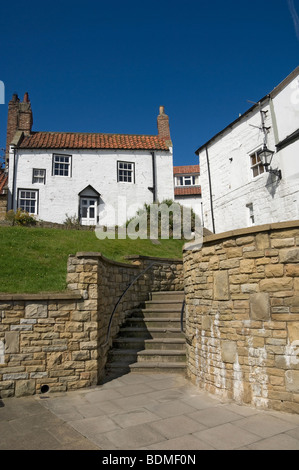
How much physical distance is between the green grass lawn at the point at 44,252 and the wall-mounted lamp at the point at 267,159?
16.8ft

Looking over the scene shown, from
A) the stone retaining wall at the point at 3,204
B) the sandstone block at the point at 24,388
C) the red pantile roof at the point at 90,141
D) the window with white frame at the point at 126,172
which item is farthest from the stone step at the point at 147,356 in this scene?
the red pantile roof at the point at 90,141

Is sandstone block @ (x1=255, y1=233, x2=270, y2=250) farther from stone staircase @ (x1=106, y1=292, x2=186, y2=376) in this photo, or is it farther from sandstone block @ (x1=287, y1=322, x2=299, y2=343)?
stone staircase @ (x1=106, y1=292, x2=186, y2=376)

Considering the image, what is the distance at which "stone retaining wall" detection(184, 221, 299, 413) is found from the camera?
475cm

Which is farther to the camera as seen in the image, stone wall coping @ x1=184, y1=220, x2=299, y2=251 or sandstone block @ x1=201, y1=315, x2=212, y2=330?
sandstone block @ x1=201, y1=315, x2=212, y2=330

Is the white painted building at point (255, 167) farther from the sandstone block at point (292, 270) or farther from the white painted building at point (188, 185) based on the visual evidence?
the white painted building at point (188, 185)

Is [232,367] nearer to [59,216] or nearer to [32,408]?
[32,408]

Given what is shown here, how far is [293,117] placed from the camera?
1307 cm

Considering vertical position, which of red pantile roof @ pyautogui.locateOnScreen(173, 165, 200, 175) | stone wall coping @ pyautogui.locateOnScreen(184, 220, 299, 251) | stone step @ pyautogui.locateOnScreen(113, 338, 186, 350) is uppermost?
red pantile roof @ pyautogui.locateOnScreen(173, 165, 200, 175)

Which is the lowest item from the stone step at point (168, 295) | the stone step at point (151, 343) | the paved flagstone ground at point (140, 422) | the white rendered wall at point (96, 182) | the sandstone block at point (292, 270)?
the paved flagstone ground at point (140, 422)

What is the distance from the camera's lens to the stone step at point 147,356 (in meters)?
7.17

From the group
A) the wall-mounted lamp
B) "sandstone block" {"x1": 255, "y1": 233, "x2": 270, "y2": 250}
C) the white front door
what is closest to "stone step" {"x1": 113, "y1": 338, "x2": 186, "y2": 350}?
"sandstone block" {"x1": 255, "y1": 233, "x2": 270, "y2": 250}

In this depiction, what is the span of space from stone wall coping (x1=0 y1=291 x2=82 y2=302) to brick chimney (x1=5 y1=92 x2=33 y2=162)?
750 inches

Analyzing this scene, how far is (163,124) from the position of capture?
78.5ft

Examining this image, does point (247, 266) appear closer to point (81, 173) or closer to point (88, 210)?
point (88, 210)
